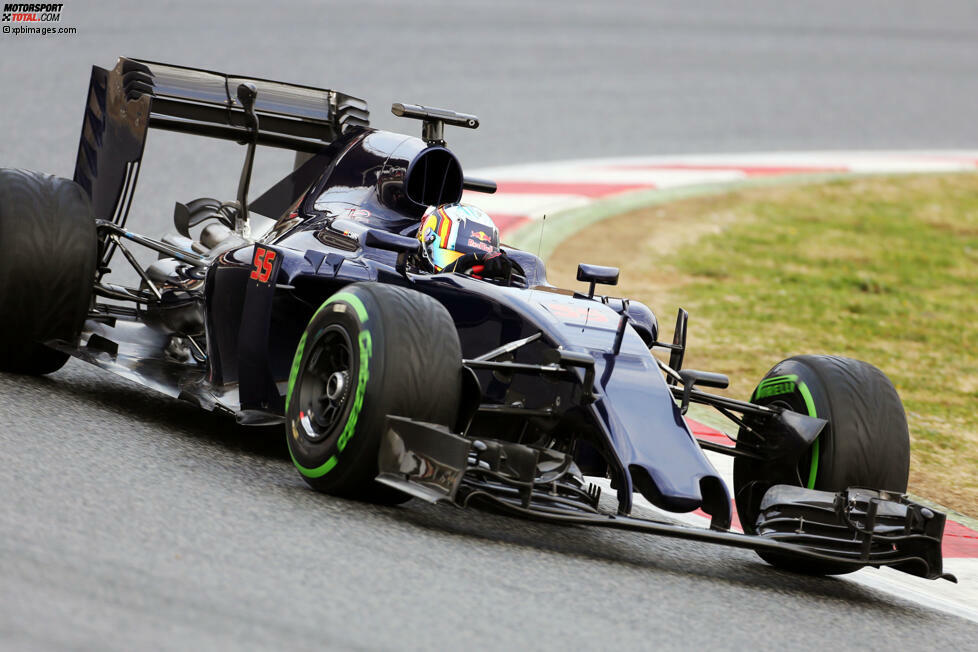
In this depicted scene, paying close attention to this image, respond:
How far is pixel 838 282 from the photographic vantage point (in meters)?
13.4

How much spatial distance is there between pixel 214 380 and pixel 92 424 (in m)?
0.62

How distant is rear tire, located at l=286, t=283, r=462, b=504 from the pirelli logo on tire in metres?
14.1

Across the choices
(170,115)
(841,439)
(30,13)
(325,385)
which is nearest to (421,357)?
(325,385)

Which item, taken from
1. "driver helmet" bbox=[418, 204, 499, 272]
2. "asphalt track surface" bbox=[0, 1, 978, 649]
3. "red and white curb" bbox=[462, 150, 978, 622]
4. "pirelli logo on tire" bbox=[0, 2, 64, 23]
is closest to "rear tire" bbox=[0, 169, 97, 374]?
"asphalt track surface" bbox=[0, 1, 978, 649]

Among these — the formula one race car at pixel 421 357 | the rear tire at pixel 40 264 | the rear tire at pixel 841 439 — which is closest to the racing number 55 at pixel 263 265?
the formula one race car at pixel 421 357

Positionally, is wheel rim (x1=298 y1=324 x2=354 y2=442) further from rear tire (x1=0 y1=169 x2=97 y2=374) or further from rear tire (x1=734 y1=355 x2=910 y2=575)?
rear tire (x1=734 y1=355 x2=910 y2=575)

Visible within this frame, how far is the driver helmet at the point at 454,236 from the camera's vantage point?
6.37 meters

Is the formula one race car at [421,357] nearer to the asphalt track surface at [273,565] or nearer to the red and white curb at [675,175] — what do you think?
the asphalt track surface at [273,565]

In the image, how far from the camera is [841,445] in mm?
5871

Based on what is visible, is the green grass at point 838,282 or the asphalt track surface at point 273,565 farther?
the green grass at point 838,282

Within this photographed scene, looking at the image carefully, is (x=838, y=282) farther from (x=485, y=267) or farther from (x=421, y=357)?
(x=421, y=357)

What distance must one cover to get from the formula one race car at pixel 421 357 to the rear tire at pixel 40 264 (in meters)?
0.01

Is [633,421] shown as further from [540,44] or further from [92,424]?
[540,44]

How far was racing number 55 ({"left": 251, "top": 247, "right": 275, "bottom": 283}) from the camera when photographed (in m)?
6.18
